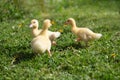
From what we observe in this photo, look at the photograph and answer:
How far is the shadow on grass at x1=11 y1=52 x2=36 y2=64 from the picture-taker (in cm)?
756

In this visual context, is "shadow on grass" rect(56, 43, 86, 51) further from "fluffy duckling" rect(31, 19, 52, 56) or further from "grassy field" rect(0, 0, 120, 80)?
"fluffy duckling" rect(31, 19, 52, 56)

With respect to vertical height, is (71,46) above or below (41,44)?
below

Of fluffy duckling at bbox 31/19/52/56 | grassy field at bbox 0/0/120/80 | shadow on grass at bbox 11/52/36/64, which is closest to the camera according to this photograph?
grassy field at bbox 0/0/120/80

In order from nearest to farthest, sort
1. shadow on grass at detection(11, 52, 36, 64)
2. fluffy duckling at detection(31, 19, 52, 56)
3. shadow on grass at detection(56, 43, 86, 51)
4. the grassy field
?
the grassy field < fluffy duckling at detection(31, 19, 52, 56) < shadow on grass at detection(11, 52, 36, 64) < shadow on grass at detection(56, 43, 86, 51)

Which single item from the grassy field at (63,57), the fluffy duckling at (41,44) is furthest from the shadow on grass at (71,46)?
the fluffy duckling at (41,44)

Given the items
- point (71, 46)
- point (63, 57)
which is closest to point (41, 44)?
point (63, 57)

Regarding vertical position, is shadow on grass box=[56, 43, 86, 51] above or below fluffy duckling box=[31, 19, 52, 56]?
below

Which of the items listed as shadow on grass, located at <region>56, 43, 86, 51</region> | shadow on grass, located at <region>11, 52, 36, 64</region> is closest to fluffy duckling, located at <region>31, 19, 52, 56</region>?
shadow on grass, located at <region>11, 52, 36, 64</region>

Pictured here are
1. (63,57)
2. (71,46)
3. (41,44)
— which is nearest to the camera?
(41,44)

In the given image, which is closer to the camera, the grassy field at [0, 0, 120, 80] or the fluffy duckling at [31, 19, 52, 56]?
the grassy field at [0, 0, 120, 80]

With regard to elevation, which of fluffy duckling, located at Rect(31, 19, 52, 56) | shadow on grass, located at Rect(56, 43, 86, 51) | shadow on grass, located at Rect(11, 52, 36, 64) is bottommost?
shadow on grass, located at Rect(56, 43, 86, 51)

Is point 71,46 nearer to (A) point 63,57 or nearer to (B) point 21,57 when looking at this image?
(A) point 63,57

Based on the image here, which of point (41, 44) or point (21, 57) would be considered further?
point (21, 57)

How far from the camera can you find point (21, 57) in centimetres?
774
